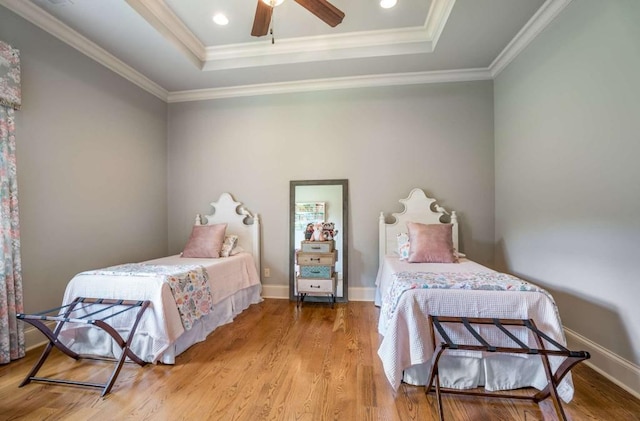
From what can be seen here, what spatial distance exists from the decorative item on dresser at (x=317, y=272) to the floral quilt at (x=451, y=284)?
117cm

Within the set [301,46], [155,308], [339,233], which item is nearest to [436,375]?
[155,308]

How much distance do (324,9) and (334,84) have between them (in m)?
1.54

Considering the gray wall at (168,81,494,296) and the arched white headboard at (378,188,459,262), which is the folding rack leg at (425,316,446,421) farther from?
the gray wall at (168,81,494,296)

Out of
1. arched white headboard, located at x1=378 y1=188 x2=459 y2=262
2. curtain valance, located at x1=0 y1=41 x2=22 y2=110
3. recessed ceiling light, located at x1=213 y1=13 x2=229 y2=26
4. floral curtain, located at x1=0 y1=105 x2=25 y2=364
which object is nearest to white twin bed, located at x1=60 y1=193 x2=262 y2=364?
floral curtain, located at x1=0 y1=105 x2=25 y2=364

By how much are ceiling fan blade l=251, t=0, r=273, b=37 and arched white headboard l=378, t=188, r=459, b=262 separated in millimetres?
2218

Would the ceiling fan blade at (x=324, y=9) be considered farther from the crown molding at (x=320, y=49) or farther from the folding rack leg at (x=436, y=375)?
the folding rack leg at (x=436, y=375)

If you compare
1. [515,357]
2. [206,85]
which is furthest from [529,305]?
[206,85]

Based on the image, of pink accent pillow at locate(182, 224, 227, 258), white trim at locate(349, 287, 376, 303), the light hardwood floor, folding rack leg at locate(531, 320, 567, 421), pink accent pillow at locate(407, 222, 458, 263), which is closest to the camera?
folding rack leg at locate(531, 320, 567, 421)

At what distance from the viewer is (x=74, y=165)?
8.21ft

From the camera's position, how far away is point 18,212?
6.73 feet

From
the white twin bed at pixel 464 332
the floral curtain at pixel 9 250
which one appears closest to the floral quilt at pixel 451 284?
the white twin bed at pixel 464 332

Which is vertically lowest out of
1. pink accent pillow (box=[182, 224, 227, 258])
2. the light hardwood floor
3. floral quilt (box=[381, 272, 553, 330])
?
the light hardwood floor

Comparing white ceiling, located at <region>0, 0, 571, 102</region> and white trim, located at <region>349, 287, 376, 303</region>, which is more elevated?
white ceiling, located at <region>0, 0, 571, 102</region>

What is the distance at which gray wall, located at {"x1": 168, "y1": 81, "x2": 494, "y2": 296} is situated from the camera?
319cm
